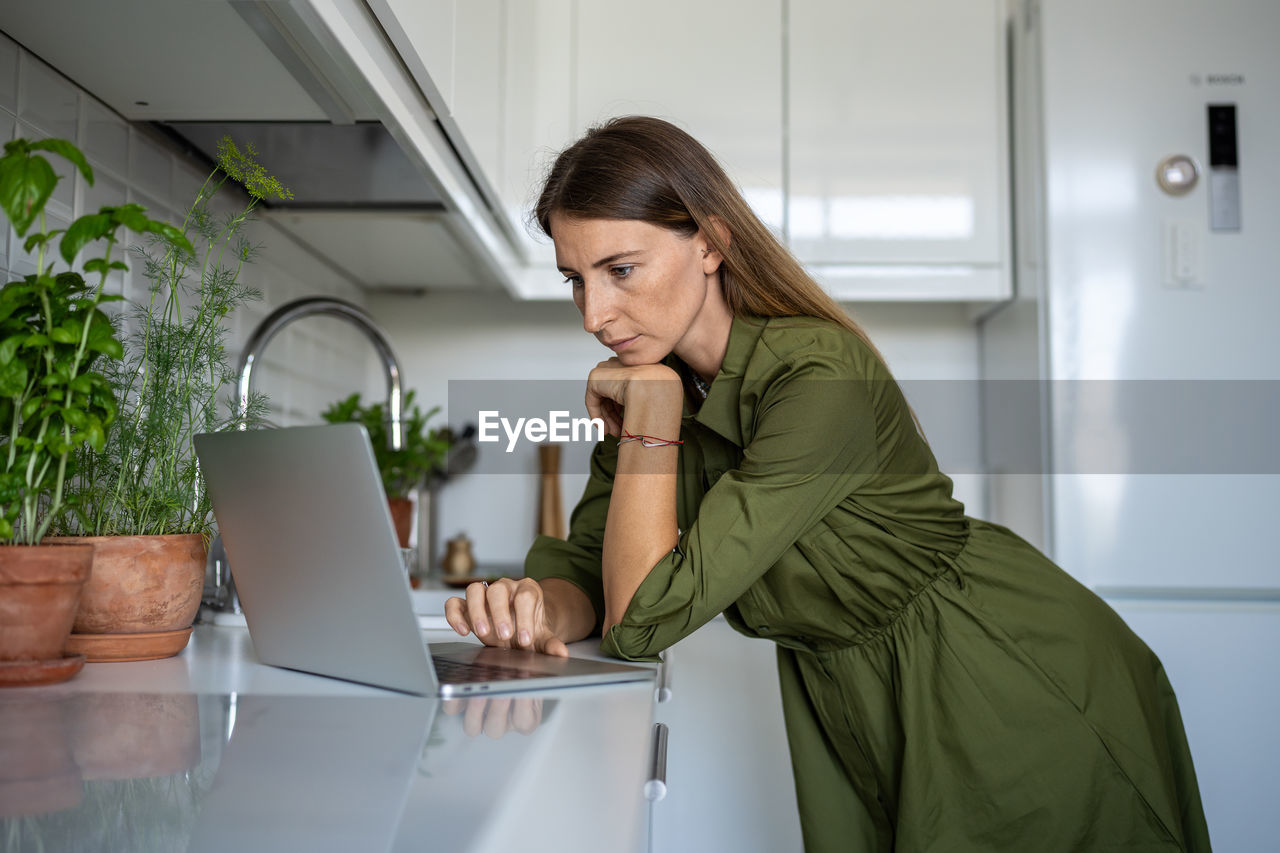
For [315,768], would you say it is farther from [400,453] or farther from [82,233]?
[400,453]

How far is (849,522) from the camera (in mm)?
985

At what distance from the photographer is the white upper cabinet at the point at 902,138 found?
2111 mm

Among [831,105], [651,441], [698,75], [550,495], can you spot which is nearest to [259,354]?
[651,441]

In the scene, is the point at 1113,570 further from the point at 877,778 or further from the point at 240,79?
the point at 240,79

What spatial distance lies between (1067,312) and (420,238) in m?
1.20

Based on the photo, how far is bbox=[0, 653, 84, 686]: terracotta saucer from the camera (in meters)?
0.73

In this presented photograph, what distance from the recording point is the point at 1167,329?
6.35 ft

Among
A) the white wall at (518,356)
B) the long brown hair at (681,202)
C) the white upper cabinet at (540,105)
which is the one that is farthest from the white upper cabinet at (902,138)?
the long brown hair at (681,202)

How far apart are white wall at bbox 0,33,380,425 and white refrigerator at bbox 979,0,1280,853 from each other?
1418mm

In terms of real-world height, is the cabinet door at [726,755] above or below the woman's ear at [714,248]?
below

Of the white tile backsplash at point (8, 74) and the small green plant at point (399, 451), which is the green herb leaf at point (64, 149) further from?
the small green plant at point (399, 451)

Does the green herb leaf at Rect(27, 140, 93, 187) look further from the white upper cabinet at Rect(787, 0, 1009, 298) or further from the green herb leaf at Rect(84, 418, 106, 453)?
the white upper cabinet at Rect(787, 0, 1009, 298)

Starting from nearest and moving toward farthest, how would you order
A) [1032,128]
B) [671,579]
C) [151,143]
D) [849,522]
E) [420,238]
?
[671,579] < [849,522] < [151,143] < [420,238] < [1032,128]

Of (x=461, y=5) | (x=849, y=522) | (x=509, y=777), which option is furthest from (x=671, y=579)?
(x=461, y=5)
